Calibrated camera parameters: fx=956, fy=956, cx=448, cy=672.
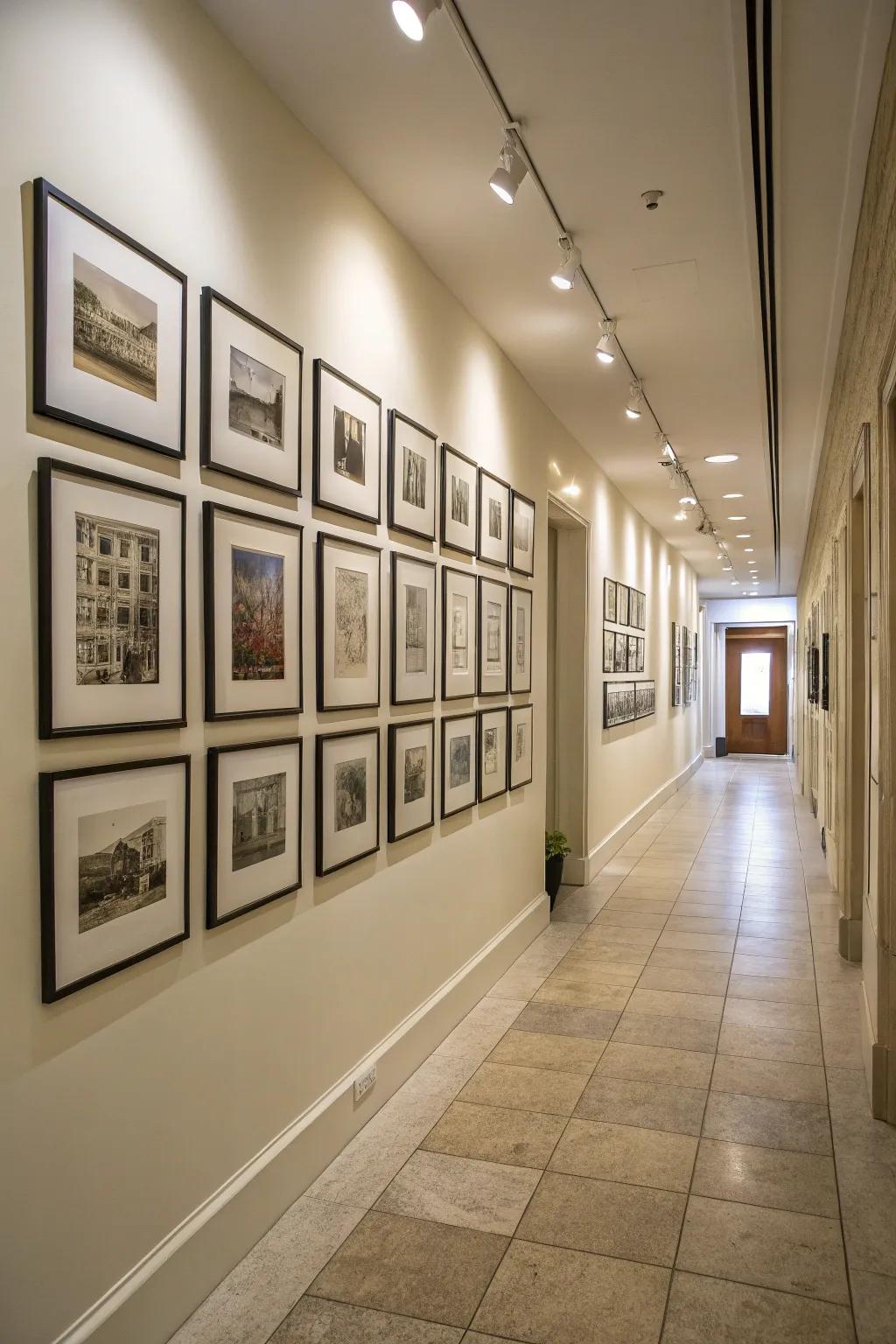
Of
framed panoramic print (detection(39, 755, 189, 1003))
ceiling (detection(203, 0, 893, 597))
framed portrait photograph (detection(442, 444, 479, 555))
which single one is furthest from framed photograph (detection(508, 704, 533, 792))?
framed panoramic print (detection(39, 755, 189, 1003))

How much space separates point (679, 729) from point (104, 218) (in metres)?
12.5

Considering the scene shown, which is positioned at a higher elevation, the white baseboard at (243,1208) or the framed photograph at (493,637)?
the framed photograph at (493,637)

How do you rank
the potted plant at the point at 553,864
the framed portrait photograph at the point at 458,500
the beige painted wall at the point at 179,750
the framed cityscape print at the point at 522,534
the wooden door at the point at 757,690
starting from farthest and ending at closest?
the wooden door at the point at 757,690 → the potted plant at the point at 553,864 → the framed cityscape print at the point at 522,534 → the framed portrait photograph at the point at 458,500 → the beige painted wall at the point at 179,750

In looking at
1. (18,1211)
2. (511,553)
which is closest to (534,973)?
(511,553)

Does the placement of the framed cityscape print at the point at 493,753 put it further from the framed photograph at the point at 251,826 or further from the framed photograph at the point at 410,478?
the framed photograph at the point at 251,826

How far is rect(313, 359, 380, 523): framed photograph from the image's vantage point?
9.60ft

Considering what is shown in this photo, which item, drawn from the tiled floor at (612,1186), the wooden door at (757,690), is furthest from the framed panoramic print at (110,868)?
the wooden door at (757,690)

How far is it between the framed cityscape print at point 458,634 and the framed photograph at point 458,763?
12cm

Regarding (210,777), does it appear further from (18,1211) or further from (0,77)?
(0,77)

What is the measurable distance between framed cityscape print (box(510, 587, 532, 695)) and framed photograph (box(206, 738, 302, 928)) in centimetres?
241

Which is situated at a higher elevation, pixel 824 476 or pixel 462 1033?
pixel 824 476

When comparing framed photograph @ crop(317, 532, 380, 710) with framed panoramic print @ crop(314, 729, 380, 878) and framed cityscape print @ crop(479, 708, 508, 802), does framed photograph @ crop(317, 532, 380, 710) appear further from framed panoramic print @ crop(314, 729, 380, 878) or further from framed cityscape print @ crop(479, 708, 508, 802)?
framed cityscape print @ crop(479, 708, 508, 802)

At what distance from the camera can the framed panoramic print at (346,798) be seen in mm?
2951

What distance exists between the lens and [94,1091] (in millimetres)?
1979
